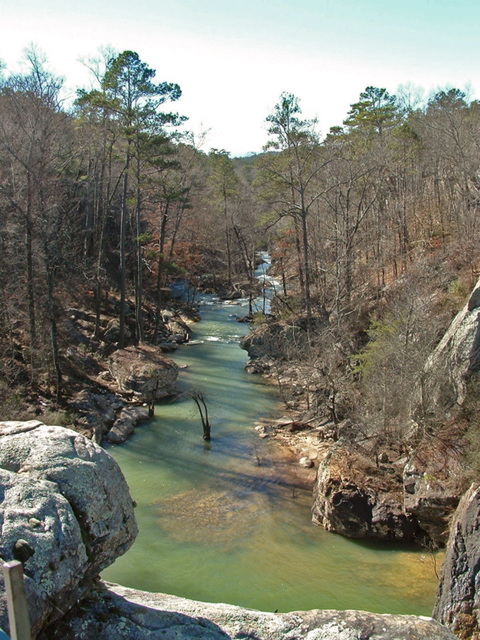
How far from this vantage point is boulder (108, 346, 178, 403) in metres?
21.5

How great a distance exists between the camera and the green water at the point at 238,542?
34.2 feet

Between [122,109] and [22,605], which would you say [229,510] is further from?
[122,109]

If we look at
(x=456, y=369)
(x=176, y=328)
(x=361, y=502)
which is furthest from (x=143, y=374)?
(x=456, y=369)

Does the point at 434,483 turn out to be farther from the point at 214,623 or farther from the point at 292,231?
the point at 292,231

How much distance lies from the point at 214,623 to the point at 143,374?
15.9 m

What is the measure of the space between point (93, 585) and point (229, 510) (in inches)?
311

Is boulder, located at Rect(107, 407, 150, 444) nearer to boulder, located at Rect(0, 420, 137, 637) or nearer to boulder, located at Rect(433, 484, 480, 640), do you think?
boulder, located at Rect(0, 420, 137, 637)

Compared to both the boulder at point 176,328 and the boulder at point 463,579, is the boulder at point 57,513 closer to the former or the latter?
the boulder at point 463,579

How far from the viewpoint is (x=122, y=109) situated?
24453mm

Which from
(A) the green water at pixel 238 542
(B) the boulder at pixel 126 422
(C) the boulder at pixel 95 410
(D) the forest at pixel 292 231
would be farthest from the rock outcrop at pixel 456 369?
(C) the boulder at pixel 95 410

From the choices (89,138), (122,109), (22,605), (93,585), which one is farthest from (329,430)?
(89,138)

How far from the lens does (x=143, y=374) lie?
21.7 metres

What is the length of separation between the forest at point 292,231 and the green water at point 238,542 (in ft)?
11.5

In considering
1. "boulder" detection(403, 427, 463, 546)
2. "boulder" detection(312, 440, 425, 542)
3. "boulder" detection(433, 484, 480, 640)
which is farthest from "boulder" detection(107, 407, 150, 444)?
"boulder" detection(433, 484, 480, 640)
